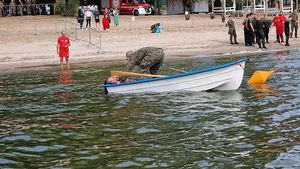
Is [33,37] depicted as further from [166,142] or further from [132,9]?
[166,142]

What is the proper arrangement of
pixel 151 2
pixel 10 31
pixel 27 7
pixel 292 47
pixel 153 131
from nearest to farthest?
pixel 153 131 → pixel 292 47 → pixel 10 31 → pixel 27 7 → pixel 151 2

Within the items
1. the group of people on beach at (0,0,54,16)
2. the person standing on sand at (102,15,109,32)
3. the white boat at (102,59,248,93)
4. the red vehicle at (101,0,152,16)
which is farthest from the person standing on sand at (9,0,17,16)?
the white boat at (102,59,248,93)

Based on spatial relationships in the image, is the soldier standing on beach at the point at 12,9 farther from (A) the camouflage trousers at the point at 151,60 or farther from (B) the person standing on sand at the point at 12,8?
(A) the camouflage trousers at the point at 151,60

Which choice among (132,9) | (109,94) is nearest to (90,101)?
(109,94)

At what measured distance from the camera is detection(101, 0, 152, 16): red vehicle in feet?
179

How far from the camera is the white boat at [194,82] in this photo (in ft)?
57.3

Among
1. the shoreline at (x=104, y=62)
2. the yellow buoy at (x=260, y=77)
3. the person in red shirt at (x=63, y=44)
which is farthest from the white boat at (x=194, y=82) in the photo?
the shoreline at (x=104, y=62)

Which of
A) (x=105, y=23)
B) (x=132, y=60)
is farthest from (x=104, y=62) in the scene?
(x=132, y=60)

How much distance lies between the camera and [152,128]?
12.8 m

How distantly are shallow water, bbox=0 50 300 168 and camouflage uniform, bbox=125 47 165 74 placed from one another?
92 cm

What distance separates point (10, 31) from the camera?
134 feet

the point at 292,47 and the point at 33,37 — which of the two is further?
the point at 33,37

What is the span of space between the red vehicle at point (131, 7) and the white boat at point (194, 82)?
121 feet

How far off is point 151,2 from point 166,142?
167 feet
